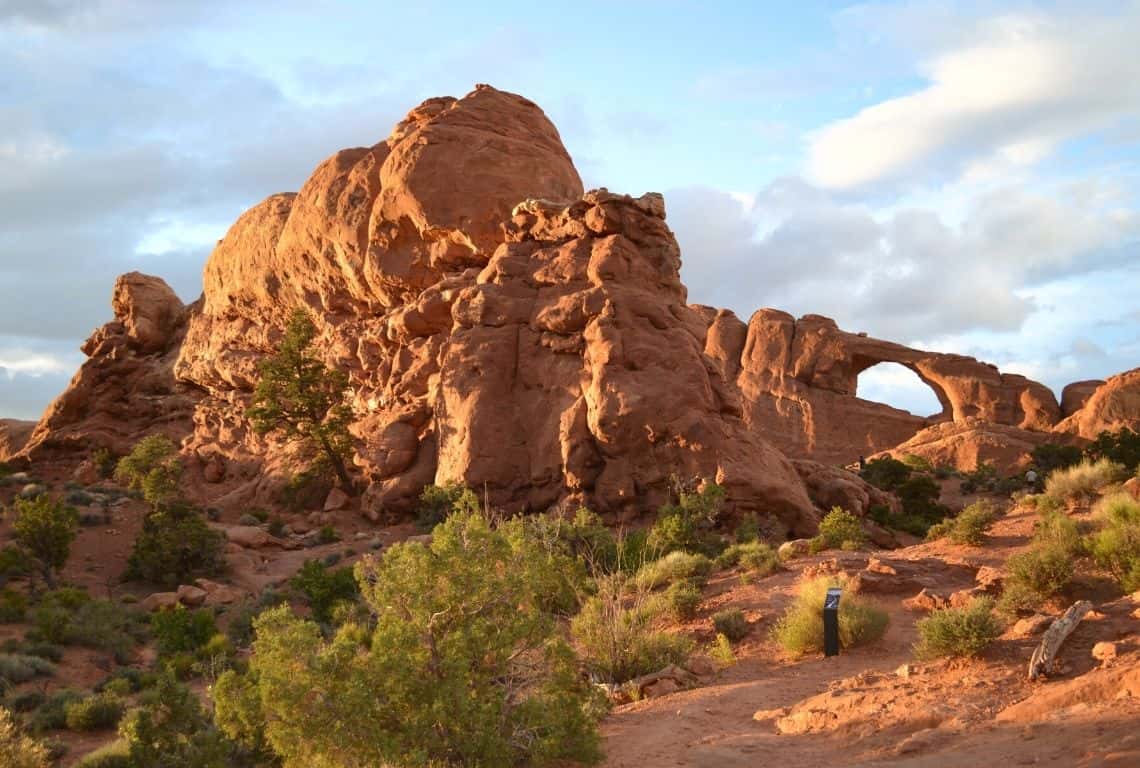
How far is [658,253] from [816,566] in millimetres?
11795

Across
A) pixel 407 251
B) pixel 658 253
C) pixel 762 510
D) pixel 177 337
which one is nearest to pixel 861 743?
pixel 762 510

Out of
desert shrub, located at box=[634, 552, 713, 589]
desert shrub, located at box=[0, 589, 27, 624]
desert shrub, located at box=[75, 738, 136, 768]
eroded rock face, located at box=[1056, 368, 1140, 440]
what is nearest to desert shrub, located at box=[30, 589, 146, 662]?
desert shrub, located at box=[0, 589, 27, 624]

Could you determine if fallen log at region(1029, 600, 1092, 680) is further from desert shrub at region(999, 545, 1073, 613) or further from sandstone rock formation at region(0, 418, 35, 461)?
sandstone rock formation at region(0, 418, 35, 461)

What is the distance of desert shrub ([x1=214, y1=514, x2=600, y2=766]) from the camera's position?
23.4 feet

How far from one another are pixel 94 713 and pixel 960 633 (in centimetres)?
933

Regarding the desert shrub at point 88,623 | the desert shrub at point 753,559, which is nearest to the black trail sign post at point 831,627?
the desert shrub at point 753,559

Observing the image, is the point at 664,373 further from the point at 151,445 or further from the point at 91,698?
the point at 151,445

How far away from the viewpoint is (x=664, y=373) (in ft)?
73.5

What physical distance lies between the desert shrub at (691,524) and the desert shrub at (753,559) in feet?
3.22

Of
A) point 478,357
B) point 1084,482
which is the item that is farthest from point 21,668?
point 1084,482

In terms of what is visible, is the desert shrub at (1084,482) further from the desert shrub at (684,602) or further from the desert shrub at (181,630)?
the desert shrub at (181,630)

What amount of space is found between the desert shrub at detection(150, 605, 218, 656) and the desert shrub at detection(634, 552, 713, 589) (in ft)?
22.1

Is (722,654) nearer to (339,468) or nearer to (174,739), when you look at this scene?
(174,739)

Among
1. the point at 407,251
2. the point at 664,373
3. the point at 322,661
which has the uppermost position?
the point at 407,251
